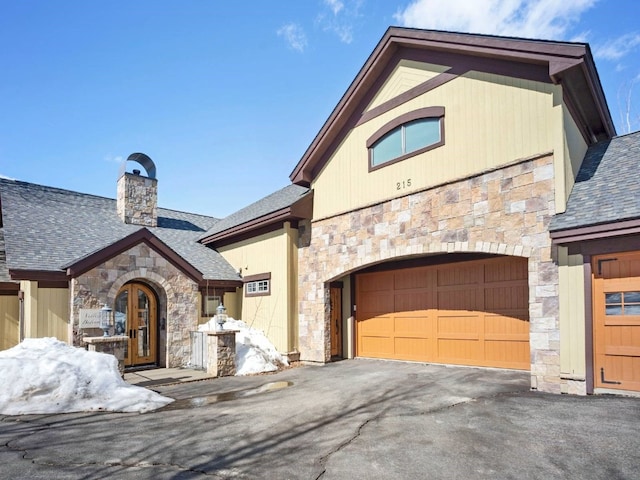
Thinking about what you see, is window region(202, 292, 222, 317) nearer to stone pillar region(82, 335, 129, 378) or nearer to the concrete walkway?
the concrete walkway

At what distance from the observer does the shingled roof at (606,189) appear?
311 inches

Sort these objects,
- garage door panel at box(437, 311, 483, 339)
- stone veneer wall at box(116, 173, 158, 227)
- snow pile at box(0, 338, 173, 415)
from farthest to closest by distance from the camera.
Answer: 1. stone veneer wall at box(116, 173, 158, 227)
2. garage door panel at box(437, 311, 483, 339)
3. snow pile at box(0, 338, 173, 415)

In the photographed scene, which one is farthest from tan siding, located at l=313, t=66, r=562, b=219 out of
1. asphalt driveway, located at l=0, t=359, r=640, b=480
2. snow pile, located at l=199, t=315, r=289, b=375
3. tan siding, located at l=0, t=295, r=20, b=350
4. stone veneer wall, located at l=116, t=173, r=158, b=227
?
tan siding, located at l=0, t=295, r=20, b=350

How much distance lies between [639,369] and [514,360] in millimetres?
3031

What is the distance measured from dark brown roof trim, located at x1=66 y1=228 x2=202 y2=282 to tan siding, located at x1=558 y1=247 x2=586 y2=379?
10482 mm

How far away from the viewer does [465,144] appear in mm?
10336

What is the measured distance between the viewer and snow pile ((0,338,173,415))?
304 inches

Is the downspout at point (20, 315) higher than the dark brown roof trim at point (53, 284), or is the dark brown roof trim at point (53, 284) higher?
the dark brown roof trim at point (53, 284)

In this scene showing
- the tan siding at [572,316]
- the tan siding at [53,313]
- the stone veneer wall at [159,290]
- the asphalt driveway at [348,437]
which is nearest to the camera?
the asphalt driveway at [348,437]

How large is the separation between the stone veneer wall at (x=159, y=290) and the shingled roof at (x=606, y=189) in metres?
10.6

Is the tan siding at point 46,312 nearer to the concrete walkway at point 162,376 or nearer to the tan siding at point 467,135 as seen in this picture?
the concrete walkway at point 162,376

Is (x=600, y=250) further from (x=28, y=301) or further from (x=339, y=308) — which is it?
(x=28, y=301)

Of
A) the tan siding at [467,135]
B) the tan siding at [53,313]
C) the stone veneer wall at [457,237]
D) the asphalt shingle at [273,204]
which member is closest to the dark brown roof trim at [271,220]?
the asphalt shingle at [273,204]

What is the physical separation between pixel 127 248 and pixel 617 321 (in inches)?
483
